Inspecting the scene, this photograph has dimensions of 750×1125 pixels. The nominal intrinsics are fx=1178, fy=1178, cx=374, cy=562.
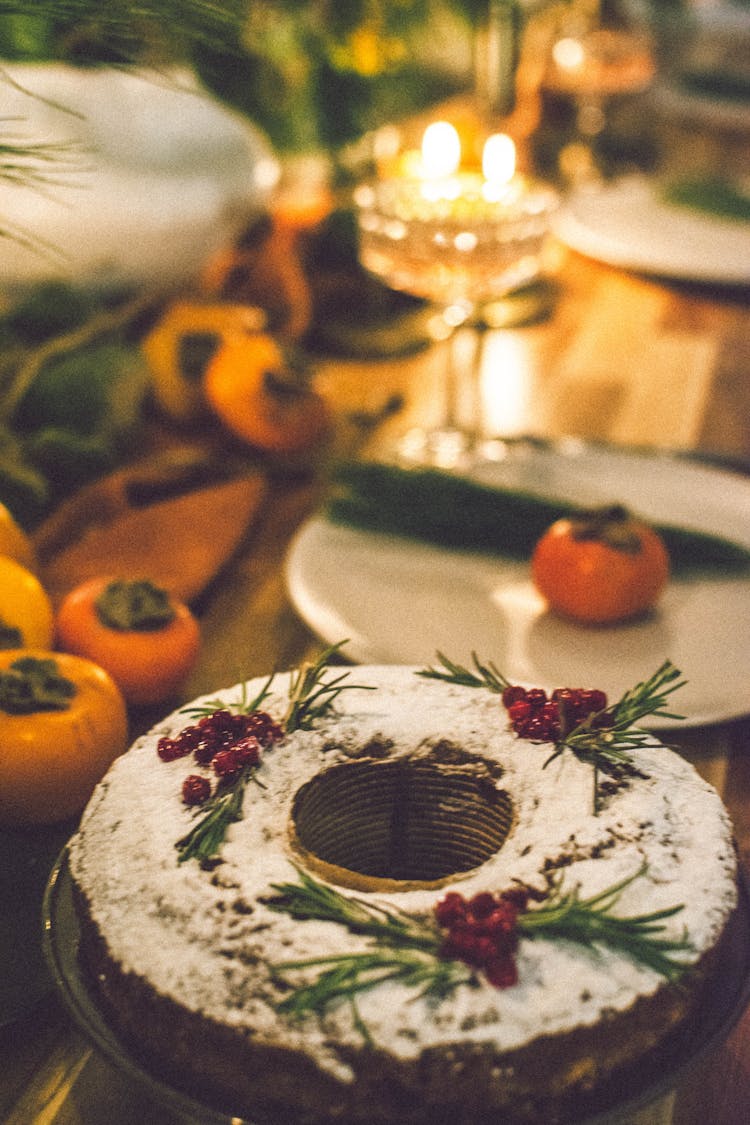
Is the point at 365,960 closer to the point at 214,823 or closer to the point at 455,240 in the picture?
the point at 214,823

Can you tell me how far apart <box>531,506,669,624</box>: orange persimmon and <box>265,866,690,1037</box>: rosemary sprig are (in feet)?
1.30

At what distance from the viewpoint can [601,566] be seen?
84 cm

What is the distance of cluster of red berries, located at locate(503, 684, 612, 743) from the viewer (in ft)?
1.85

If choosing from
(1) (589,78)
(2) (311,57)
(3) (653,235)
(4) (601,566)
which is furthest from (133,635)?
(1) (589,78)

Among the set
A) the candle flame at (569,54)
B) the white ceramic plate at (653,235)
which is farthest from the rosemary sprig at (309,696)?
the candle flame at (569,54)

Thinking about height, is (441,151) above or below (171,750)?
above

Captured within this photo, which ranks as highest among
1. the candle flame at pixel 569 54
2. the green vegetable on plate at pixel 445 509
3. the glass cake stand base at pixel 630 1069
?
the candle flame at pixel 569 54

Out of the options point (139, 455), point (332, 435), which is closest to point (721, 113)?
point (332, 435)

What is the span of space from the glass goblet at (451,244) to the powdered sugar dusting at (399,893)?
57 cm

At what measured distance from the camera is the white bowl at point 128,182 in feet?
4.39

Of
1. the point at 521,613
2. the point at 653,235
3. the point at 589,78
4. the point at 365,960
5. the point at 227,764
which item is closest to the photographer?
the point at 365,960

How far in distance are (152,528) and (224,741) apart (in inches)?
19.9

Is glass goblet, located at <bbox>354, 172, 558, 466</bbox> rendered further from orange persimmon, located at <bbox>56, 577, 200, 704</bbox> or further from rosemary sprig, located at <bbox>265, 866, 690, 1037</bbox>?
rosemary sprig, located at <bbox>265, 866, 690, 1037</bbox>

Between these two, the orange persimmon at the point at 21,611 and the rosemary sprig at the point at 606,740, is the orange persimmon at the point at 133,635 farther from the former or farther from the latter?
the rosemary sprig at the point at 606,740
